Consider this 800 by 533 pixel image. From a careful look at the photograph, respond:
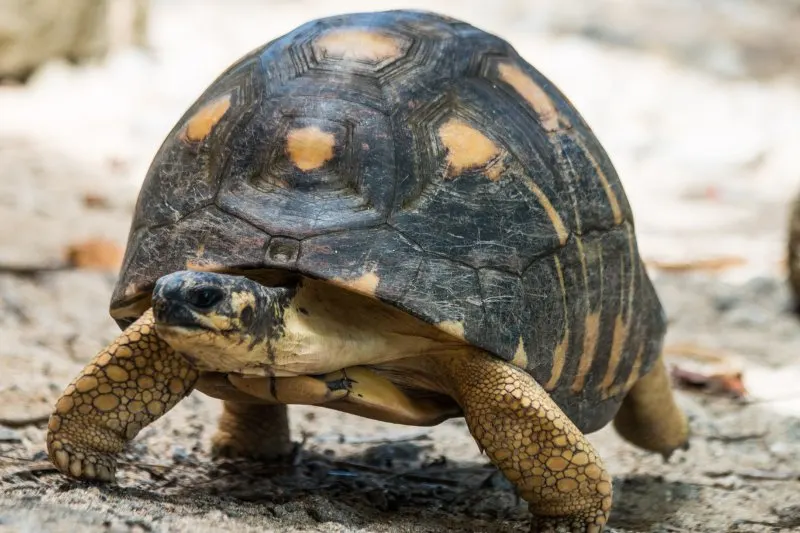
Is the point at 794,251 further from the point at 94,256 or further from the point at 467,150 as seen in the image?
the point at 467,150

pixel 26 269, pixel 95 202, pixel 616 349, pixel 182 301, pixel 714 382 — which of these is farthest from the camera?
pixel 95 202

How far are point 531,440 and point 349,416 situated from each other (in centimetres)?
159

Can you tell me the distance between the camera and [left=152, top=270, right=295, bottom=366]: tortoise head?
73.7 inches

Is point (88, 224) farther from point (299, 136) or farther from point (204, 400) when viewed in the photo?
point (299, 136)

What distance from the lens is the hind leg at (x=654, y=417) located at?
308 centimetres

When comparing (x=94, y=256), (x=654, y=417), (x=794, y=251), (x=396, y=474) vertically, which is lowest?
(x=396, y=474)

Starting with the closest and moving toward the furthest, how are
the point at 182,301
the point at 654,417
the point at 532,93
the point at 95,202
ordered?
1. the point at 182,301
2. the point at 532,93
3. the point at 654,417
4. the point at 95,202

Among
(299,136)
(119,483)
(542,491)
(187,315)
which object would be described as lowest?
(119,483)

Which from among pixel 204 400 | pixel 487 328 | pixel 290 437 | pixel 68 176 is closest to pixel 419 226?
pixel 487 328

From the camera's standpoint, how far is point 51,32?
340 inches

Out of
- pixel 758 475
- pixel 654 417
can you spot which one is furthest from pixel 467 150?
pixel 758 475

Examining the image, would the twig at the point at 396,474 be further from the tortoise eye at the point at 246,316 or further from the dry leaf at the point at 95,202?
the dry leaf at the point at 95,202

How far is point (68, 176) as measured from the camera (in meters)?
6.25

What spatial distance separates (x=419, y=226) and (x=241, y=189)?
0.40 meters
